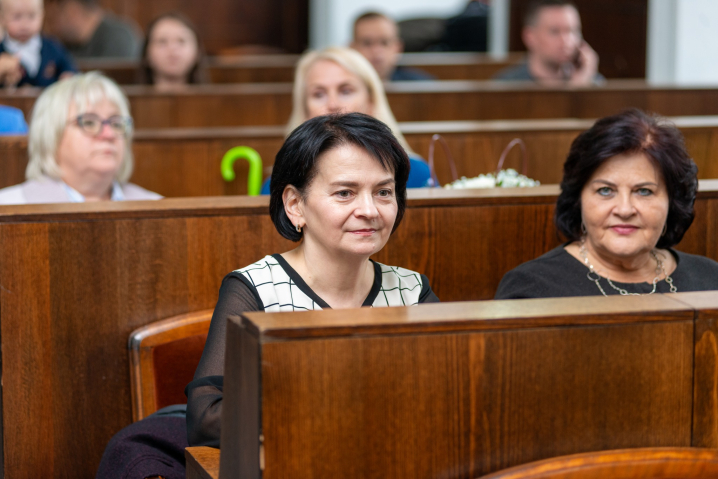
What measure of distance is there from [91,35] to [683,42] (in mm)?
4673

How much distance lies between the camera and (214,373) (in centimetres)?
158

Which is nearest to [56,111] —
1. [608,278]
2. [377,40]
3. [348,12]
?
[608,278]

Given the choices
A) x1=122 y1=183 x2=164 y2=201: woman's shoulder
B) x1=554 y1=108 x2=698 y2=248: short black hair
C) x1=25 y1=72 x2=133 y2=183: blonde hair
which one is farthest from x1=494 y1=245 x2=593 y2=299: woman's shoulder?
x1=25 y1=72 x2=133 y2=183: blonde hair

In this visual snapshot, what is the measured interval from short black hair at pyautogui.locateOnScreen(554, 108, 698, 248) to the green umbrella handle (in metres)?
1.33

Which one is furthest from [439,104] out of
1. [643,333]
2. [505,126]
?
[643,333]

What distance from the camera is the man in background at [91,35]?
7.60 m

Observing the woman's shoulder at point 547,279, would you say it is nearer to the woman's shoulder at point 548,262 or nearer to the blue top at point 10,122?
the woman's shoulder at point 548,262

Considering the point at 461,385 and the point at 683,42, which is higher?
the point at 683,42

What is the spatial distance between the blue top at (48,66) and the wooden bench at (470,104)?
0.44 metres

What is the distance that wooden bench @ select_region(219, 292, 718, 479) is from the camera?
1.19m

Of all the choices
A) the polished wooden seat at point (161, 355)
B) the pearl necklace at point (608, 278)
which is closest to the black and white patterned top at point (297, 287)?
the polished wooden seat at point (161, 355)

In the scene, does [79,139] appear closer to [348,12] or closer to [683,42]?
[683,42]

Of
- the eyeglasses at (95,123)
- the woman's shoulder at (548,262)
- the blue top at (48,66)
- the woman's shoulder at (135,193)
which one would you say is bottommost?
the woman's shoulder at (548,262)

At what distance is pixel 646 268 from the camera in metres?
2.23
